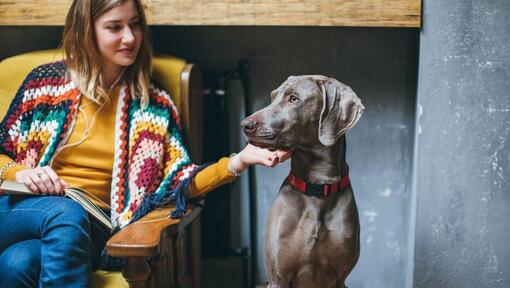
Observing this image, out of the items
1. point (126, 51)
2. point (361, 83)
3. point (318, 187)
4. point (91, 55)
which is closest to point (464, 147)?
point (361, 83)

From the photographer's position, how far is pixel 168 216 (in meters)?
1.81

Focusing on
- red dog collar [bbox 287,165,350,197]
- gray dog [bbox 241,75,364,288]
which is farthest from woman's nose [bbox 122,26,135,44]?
red dog collar [bbox 287,165,350,197]

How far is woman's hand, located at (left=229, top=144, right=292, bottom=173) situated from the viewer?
5.37ft

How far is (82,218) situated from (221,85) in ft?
2.89

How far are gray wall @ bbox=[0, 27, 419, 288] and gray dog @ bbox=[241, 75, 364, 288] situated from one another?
83 cm

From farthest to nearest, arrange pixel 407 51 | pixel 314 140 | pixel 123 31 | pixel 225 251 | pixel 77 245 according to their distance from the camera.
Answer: pixel 225 251 → pixel 407 51 → pixel 123 31 → pixel 77 245 → pixel 314 140

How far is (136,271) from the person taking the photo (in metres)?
1.63

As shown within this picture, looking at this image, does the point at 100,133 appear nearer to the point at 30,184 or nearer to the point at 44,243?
the point at 30,184

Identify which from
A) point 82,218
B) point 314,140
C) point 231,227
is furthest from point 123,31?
point 231,227

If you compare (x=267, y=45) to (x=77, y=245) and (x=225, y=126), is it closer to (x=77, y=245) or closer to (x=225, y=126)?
(x=225, y=126)

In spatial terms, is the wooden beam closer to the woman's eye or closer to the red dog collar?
the woman's eye

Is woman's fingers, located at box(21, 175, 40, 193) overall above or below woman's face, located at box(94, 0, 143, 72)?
below

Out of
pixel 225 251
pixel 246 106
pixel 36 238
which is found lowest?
pixel 225 251

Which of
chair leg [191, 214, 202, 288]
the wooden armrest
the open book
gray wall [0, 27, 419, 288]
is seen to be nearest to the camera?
the wooden armrest
